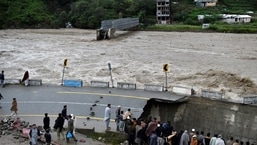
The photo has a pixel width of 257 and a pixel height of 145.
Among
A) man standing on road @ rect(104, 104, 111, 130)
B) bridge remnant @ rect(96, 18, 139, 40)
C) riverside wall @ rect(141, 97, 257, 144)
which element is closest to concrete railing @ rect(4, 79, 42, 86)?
riverside wall @ rect(141, 97, 257, 144)

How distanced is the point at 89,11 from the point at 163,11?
50.5ft

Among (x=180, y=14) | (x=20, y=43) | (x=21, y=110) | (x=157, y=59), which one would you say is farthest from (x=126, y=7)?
(x=21, y=110)

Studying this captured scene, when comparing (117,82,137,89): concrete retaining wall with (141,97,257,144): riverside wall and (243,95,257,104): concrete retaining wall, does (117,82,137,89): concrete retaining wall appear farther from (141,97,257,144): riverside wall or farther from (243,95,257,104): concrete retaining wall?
(243,95,257,104): concrete retaining wall

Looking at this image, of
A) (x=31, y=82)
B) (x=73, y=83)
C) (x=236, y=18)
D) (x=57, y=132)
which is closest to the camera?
(x=57, y=132)

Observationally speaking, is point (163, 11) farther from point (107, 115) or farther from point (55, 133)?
point (55, 133)

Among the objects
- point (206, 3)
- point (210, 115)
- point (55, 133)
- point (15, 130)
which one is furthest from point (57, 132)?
point (206, 3)

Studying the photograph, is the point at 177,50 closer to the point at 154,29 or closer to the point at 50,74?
the point at 50,74

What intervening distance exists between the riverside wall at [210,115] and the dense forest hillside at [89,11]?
60865 mm

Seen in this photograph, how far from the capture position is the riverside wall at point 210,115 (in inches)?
801

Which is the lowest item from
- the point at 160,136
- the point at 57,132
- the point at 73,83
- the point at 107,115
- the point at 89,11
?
the point at 57,132

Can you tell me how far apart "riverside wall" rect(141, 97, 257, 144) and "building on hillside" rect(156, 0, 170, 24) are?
64.7 m

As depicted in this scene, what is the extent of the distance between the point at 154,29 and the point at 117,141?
6068 centimetres

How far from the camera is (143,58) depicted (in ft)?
157

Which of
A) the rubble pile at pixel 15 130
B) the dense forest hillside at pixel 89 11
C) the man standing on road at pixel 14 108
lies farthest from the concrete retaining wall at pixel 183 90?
the dense forest hillside at pixel 89 11
